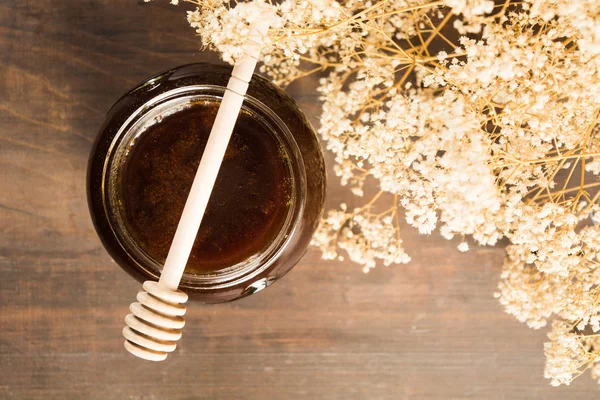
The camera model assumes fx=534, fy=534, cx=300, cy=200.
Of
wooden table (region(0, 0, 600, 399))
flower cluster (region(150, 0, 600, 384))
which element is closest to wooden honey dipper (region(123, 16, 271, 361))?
flower cluster (region(150, 0, 600, 384))

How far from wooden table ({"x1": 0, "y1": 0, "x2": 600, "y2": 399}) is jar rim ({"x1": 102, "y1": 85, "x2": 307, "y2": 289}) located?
0.72 ft

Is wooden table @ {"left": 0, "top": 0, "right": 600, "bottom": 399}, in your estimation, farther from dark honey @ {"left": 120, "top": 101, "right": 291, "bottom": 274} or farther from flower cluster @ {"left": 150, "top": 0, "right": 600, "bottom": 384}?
dark honey @ {"left": 120, "top": 101, "right": 291, "bottom": 274}

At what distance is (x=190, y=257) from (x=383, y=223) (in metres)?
0.37

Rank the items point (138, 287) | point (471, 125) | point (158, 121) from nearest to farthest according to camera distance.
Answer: point (471, 125) < point (158, 121) < point (138, 287)

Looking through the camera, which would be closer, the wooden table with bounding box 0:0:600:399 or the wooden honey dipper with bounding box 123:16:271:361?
the wooden honey dipper with bounding box 123:16:271:361

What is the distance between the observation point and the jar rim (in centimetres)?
71

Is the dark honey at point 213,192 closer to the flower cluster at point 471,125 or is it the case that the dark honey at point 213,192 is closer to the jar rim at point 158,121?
the jar rim at point 158,121

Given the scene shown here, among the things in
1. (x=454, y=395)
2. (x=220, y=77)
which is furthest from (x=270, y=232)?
(x=454, y=395)

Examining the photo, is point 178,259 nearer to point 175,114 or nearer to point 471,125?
point 175,114

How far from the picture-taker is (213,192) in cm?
72

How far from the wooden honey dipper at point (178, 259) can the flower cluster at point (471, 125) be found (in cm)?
4

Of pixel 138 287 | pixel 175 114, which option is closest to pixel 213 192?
pixel 175 114

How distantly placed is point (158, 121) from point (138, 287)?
1.17 ft

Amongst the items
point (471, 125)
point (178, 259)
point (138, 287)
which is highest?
point (471, 125)
